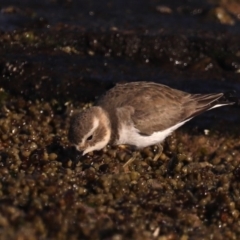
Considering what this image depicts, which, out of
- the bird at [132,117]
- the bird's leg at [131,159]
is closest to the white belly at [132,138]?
the bird at [132,117]

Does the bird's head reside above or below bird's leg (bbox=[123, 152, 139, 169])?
above

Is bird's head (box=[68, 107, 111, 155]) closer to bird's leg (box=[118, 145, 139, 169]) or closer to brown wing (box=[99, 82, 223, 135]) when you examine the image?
brown wing (box=[99, 82, 223, 135])

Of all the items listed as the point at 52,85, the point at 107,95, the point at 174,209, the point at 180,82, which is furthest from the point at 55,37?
the point at 174,209

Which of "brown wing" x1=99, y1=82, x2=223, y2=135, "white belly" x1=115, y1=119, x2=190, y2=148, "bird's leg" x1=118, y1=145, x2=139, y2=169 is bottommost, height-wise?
"bird's leg" x1=118, y1=145, x2=139, y2=169

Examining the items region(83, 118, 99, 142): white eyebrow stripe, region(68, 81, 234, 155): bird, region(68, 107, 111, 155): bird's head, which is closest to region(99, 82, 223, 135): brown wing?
region(68, 81, 234, 155): bird

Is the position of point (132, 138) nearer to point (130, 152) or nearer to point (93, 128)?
point (130, 152)

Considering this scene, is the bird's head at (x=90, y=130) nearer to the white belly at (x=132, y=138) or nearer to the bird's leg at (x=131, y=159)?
the white belly at (x=132, y=138)

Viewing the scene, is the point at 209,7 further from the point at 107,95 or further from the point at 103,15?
the point at 107,95
